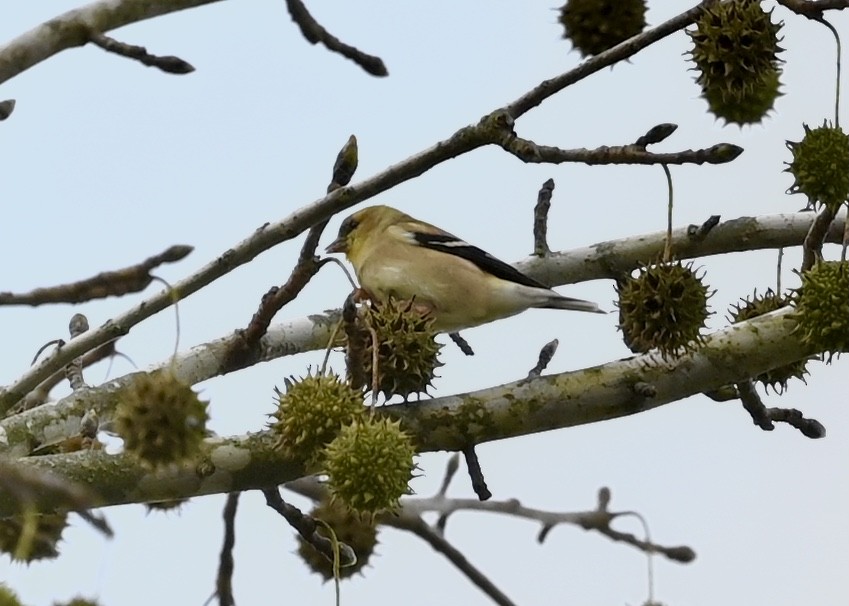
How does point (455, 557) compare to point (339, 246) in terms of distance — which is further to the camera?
point (339, 246)

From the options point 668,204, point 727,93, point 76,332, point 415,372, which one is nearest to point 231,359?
point 76,332

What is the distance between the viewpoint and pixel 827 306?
2980 millimetres

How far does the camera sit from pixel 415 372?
10.0 feet

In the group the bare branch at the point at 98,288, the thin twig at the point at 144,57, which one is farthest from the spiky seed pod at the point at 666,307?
the bare branch at the point at 98,288

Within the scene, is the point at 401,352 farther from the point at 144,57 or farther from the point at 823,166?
the point at 823,166

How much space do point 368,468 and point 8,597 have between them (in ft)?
3.99

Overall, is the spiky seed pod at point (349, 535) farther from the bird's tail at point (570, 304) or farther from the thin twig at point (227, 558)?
the bird's tail at point (570, 304)

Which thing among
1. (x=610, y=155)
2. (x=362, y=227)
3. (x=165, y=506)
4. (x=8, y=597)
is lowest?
(x=8, y=597)

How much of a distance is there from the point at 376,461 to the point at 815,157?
1.29m

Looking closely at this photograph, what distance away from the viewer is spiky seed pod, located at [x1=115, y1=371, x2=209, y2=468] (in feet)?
7.97


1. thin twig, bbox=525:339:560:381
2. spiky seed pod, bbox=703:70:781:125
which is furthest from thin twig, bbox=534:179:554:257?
spiky seed pod, bbox=703:70:781:125

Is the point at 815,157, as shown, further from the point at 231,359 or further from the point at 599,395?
the point at 231,359

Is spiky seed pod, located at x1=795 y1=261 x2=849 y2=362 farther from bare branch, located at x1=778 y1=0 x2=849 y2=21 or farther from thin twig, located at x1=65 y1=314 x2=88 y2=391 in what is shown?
thin twig, located at x1=65 y1=314 x2=88 y2=391

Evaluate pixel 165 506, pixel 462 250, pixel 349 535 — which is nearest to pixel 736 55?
pixel 349 535
